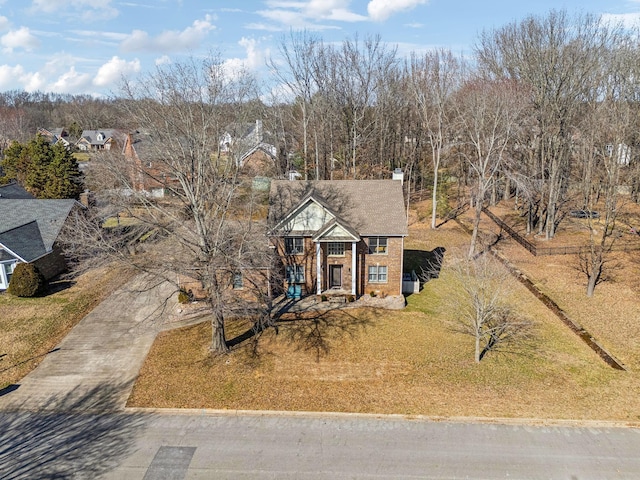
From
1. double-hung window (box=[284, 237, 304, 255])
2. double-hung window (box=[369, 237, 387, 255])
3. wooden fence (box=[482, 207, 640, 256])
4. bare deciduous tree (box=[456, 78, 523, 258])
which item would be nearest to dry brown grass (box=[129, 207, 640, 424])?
double-hung window (box=[369, 237, 387, 255])

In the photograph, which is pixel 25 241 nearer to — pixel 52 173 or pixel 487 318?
pixel 52 173

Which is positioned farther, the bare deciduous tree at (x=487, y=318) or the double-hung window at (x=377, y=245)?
the double-hung window at (x=377, y=245)

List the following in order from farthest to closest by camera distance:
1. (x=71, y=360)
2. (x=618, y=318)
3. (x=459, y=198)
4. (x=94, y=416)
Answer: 1. (x=459, y=198)
2. (x=618, y=318)
3. (x=71, y=360)
4. (x=94, y=416)

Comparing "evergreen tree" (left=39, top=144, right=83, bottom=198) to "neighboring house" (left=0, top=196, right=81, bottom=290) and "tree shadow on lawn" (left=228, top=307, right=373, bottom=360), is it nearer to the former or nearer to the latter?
"neighboring house" (left=0, top=196, right=81, bottom=290)

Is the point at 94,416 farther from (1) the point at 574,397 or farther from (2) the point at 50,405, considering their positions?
(1) the point at 574,397

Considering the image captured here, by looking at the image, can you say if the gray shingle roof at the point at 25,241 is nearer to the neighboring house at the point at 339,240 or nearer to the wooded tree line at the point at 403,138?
the wooded tree line at the point at 403,138

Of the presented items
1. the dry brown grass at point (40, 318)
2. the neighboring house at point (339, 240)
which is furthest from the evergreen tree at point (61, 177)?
the neighboring house at point (339, 240)

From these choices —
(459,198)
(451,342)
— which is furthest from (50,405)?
(459,198)
